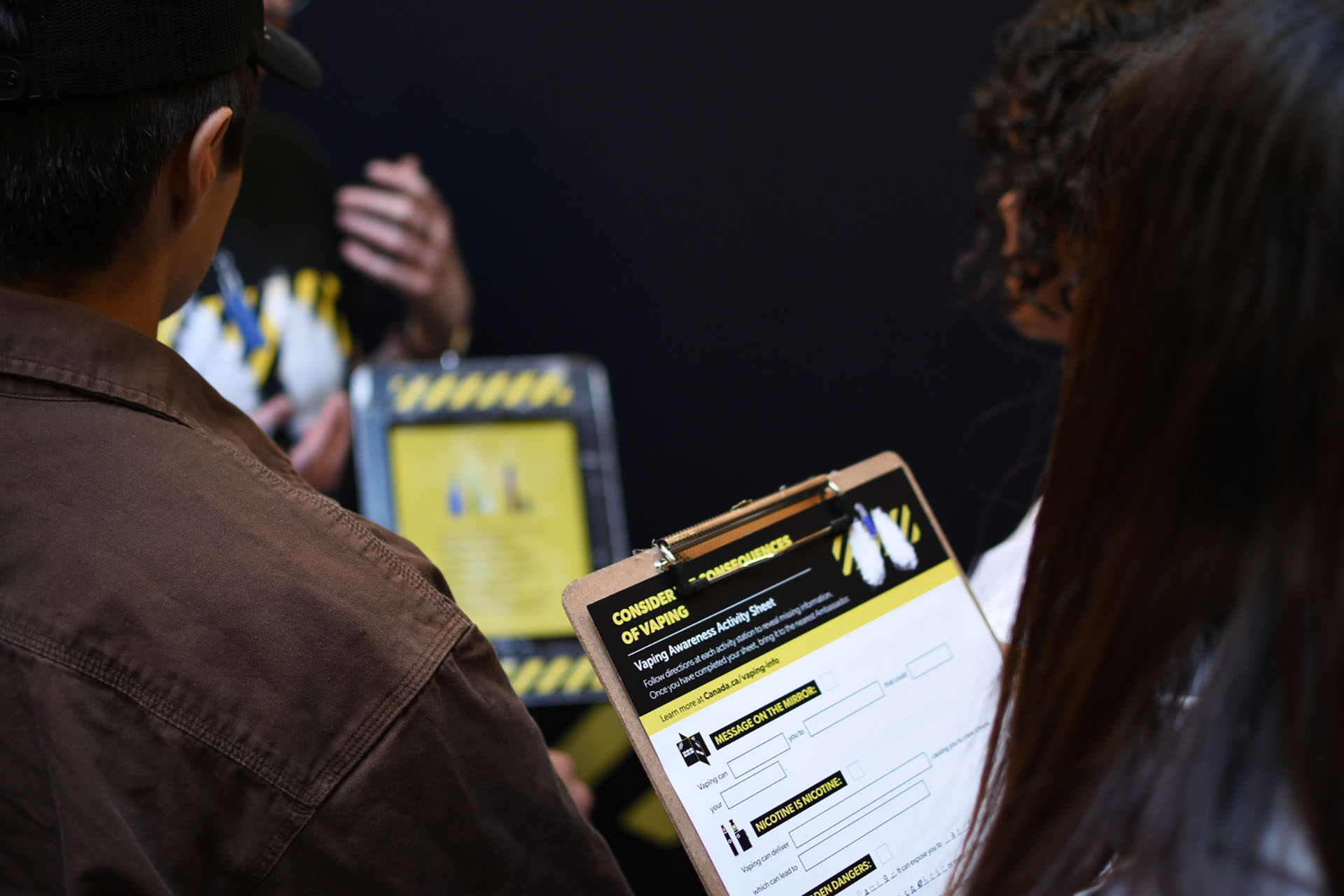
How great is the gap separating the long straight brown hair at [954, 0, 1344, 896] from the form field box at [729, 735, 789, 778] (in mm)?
218

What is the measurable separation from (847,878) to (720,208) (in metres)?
1.19

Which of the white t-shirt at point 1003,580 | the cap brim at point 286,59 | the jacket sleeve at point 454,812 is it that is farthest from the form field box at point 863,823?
the cap brim at point 286,59

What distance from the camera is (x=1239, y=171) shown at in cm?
42

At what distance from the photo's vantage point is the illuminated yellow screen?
56.0 inches

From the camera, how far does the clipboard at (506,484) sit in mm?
1406

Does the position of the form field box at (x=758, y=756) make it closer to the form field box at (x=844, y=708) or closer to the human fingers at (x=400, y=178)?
the form field box at (x=844, y=708)

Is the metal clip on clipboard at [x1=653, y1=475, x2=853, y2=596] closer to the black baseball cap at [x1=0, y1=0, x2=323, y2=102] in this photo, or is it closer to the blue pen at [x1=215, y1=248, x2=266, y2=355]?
the black baseball cap at [x1=0, y1=0, x2=323, y2=102]

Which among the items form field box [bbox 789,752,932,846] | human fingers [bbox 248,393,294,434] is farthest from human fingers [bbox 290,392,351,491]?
form field box [bbox 789,752,932,846]

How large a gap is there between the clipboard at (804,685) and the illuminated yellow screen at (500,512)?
0.71m

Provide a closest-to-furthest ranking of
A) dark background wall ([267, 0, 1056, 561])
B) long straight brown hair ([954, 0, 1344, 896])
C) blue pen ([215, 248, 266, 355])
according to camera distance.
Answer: long straight brown hair ([954, 0, 1344, 896])
blue pen ([215, 248, 266, 355])
dark background wall ([267, 0, 1056, 561])

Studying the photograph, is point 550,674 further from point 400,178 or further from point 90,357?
point 90,357

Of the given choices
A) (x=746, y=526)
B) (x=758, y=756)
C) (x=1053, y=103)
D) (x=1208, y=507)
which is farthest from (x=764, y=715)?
(x=1053, y=103)

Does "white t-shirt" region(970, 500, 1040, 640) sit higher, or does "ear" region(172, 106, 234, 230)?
"ear" region(172, 106, 234, 230)

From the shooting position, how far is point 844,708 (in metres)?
0.73
